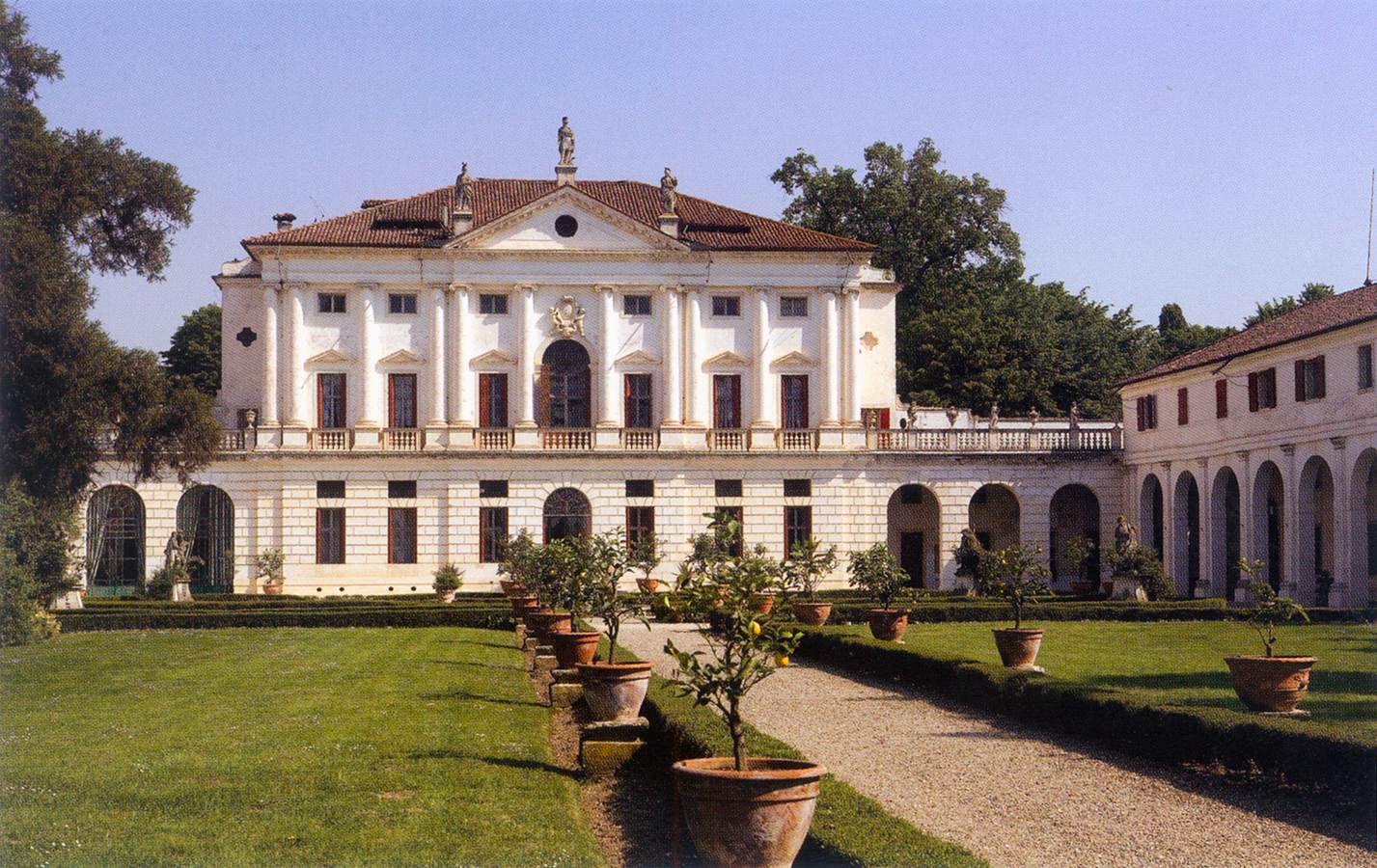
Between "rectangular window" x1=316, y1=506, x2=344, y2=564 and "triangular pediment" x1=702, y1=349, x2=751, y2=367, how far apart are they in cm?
1455

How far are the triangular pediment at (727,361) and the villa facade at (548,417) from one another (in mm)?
107

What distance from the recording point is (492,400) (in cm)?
5744

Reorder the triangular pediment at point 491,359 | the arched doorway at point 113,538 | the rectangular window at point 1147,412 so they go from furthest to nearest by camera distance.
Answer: the triangular pediment at point 491,359, the arched doorway at point 113,538, the rectangular window at point 1147,412

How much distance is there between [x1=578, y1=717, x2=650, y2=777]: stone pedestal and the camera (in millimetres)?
16844

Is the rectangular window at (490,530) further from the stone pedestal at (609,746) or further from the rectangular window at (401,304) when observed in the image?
the stone pedestal at (609,746)

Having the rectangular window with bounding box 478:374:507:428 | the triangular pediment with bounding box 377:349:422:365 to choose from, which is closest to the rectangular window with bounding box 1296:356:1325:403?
the rectangular window with bounding box 478:374:507:428

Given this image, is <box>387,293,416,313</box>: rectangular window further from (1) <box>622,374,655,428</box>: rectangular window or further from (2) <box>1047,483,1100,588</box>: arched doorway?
(2) <box>1047,483,1100,588</box>: arched doorway

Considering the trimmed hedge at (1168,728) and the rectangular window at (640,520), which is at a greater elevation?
the rectangular window at (640,520)

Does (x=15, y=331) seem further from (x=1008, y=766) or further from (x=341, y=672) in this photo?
(x=1008, y=766)

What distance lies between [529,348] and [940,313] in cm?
2169

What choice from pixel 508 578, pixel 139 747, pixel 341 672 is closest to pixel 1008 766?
pixel 139 747

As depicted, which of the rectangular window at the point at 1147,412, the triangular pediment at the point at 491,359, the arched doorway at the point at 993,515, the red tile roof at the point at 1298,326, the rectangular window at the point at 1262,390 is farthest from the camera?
the arched doorway at the point at 993,515

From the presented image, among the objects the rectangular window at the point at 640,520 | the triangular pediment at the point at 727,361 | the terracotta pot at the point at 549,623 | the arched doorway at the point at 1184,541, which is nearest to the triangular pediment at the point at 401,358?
the rectangular window at the point at 640,520

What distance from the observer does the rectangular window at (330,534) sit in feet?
180
